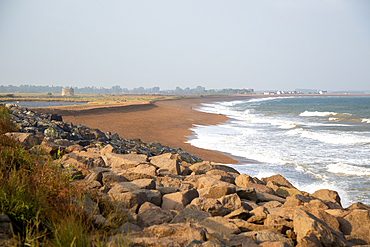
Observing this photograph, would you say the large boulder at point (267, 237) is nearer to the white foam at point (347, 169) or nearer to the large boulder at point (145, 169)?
the large boulder at point (145, 169)

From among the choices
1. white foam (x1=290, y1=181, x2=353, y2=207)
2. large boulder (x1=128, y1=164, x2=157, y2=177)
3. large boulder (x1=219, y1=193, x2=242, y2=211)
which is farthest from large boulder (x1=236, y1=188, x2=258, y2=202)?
white foam (x1=290, y1=181, x2=353, y2=207)

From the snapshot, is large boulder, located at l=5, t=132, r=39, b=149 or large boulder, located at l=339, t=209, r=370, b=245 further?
large boulder, located at l=5, t=132, r=39, b=149

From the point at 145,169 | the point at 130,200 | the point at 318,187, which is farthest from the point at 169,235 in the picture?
the point at 318,187

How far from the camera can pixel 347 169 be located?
12.3m

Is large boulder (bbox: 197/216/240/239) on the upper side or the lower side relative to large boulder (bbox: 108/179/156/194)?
lower

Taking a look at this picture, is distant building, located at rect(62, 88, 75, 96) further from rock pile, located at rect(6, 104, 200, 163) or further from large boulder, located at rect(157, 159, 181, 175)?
large boulder, located at rect(157, 159, 181, 175)

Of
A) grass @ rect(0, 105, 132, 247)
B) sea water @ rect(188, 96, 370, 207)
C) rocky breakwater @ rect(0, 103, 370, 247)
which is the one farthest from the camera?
sea water @ rect(188, 96, 370, 207)

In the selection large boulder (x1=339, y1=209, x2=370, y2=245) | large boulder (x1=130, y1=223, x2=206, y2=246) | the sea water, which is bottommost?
the sea water

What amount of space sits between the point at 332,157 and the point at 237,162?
212 inches

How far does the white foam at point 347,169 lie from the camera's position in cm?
1180

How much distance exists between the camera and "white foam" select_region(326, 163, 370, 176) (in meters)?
11.8

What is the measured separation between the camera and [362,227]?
4770 mm

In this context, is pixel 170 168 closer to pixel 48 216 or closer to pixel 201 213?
pixel 201 213

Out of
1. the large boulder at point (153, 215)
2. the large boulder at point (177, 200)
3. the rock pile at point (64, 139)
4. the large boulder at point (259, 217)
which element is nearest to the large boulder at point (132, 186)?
the large boulder at point (177, 200)
